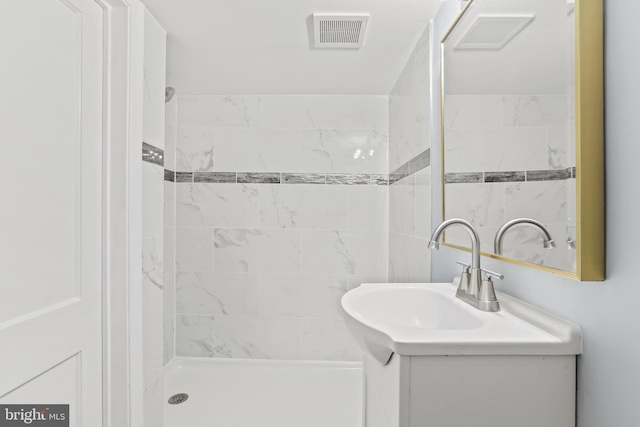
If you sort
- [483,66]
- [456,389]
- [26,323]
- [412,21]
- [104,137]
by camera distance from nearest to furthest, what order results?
[456,389]
[26,323]
[483,66]
[104,137]
[412,21]

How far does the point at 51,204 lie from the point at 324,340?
6.46 feet

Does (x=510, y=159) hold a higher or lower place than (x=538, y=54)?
lower

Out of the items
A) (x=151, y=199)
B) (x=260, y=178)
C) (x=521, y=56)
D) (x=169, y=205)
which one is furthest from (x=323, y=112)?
(x=521, y=56)

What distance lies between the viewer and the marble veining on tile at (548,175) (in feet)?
2.60

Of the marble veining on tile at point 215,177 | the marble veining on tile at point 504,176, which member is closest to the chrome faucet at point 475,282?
the marble veining on tile at point 504,176

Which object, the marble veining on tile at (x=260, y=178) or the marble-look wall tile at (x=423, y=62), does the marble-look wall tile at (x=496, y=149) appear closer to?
the marble-look wall tile at (x=423, y=62)

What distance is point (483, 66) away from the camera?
1199mm

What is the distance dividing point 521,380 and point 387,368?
0.98 ft

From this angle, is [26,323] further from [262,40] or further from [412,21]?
[412,21]

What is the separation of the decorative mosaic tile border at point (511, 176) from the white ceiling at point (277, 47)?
77cm

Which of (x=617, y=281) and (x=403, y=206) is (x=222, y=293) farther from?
(x=617, y=281)

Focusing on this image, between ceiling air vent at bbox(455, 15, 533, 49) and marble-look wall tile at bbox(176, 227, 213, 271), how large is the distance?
6.72ft

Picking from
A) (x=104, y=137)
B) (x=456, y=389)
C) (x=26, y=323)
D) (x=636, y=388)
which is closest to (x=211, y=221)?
(x=104, y=137)

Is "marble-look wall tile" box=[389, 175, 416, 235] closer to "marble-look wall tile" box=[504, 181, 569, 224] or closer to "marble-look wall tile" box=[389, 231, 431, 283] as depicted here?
"marble-look wall tile" box=[389, 231, 431, 283]
